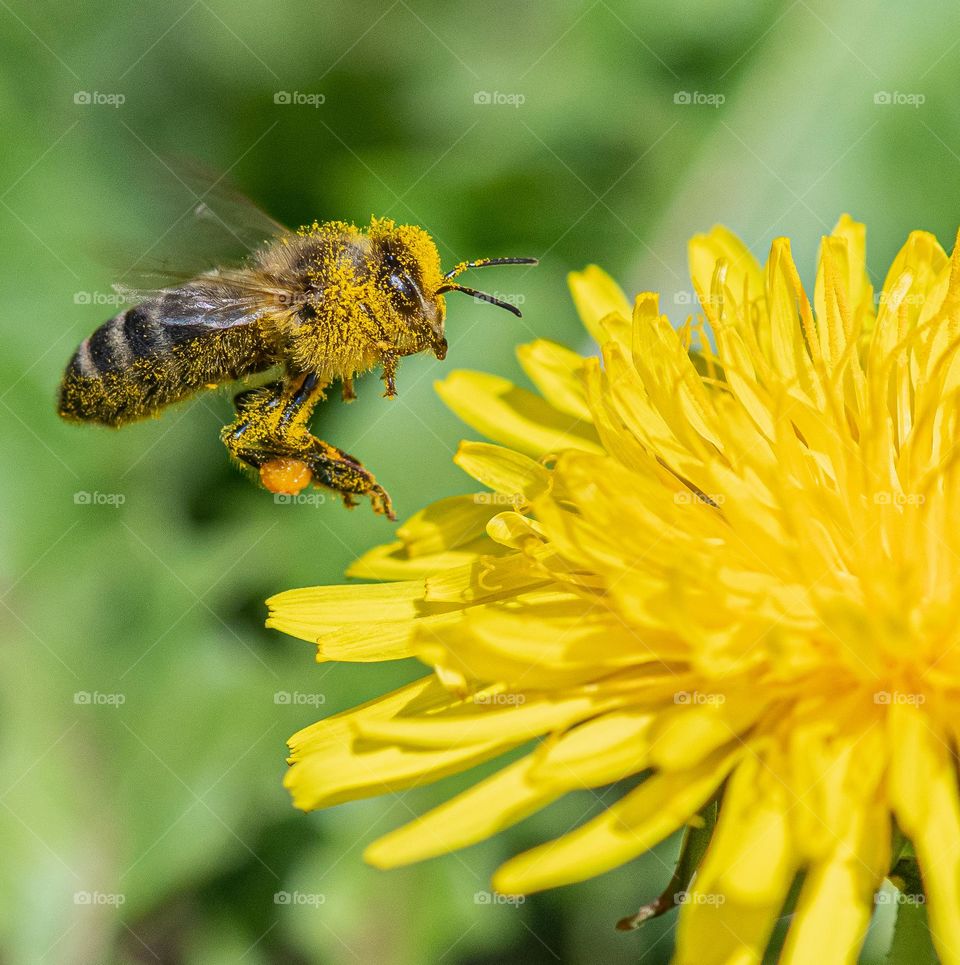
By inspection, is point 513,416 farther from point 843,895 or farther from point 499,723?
point 843,895

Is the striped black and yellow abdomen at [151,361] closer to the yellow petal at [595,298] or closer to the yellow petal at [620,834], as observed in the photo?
the yellow petal at [595,298]

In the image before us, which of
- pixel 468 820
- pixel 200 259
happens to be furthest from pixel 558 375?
pixel 468 820

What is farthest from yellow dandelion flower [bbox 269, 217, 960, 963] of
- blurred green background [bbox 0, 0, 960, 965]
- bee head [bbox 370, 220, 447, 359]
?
blurred green background [bbox 0, 0, 960, 965]

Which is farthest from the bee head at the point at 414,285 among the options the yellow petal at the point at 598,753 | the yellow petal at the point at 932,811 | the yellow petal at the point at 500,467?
the yellow petal at the point at 932,811

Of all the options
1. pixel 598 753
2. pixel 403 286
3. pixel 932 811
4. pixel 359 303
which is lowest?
pixel 598 753

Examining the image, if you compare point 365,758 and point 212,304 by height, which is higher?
point 212,304

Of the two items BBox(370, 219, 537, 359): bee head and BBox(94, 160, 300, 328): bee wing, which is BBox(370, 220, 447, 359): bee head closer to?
BBox(370, 219, 537, 359): bee head
